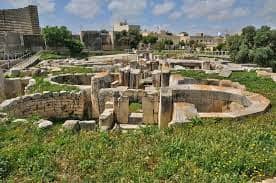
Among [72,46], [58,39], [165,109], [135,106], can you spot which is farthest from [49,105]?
[58,39]

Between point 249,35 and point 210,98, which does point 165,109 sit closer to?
point 210,98

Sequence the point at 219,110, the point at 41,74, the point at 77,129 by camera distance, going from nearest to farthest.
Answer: the point at 77,129 → the point at 219,110 → the point at 41,74

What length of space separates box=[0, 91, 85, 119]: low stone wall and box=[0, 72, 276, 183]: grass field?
4030 millimetres

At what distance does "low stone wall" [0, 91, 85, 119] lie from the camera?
11445mm

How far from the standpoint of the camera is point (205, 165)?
5.18 metres

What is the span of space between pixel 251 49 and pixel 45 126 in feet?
132

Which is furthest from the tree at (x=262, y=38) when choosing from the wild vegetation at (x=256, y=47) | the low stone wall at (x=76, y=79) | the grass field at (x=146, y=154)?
the grass field at (x=146, y=154)

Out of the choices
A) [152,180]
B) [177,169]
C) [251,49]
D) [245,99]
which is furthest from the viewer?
[251,49]

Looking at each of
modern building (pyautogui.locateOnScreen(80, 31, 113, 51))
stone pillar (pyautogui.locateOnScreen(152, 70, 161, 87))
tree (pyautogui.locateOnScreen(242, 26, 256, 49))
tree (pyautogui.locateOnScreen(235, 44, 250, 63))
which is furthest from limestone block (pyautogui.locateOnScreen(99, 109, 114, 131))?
modern building (pyautogui.locateOnScreen(80, 31, 113, 51))

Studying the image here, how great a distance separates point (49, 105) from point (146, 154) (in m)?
8.03

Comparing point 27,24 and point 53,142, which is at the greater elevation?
point 27,24

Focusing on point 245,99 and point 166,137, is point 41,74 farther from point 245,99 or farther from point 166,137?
point 166,137

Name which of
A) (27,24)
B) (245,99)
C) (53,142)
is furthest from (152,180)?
(27,24)

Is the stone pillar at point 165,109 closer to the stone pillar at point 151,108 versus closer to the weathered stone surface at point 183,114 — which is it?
the weathered stone surface at point 183,114
